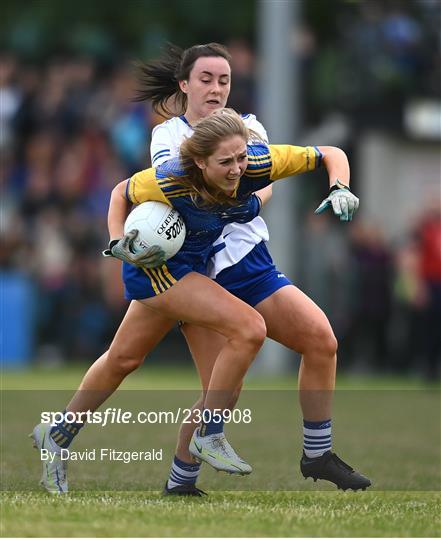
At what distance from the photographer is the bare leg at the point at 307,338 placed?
20.6 ft

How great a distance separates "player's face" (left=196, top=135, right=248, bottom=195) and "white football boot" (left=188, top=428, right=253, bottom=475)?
1.08 meters

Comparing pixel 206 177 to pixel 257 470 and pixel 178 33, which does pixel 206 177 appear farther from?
pixel 178 33

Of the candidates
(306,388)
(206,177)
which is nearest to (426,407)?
(306,388)

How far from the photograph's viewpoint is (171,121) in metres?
6.40

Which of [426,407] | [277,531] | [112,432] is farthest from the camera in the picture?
[426,407]

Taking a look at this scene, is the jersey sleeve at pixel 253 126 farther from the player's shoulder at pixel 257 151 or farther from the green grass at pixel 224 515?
the green grass at pixel 224 515

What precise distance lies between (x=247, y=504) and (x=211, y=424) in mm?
376

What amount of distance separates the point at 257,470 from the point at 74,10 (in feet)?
44.7

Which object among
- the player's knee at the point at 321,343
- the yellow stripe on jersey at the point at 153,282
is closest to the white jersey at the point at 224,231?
the yellow stripe on jersey at the point at 153,282

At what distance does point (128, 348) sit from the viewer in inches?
249

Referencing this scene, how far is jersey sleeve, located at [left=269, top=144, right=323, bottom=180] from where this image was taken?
614 centimetres

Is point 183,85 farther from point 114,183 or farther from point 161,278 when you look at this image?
point 114,183

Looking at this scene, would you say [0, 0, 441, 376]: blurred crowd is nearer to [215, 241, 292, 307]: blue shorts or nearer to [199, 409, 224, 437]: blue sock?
[215, 241, 292, 307]: blue shorts

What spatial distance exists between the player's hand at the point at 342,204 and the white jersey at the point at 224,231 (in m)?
0.51
